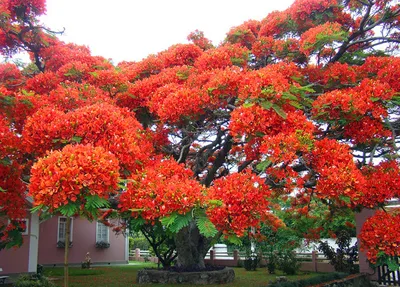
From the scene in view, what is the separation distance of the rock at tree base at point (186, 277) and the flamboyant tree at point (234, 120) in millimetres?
2668

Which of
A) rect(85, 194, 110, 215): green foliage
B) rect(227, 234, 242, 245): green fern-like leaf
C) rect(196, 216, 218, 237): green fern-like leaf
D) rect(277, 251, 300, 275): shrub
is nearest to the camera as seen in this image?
rect(85, 194, 110, 215): green foliage

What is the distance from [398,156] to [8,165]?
6.96 meters

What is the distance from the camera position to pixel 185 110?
6.44 m

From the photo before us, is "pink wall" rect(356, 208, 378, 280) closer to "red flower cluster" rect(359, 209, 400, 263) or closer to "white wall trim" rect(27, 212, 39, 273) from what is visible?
"red flower cluster" rect(359, 209, 400, 263)

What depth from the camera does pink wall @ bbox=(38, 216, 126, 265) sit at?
16.1 m

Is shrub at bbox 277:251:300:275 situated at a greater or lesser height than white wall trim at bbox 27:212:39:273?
lesser

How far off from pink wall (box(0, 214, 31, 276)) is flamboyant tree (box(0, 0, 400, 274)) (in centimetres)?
578

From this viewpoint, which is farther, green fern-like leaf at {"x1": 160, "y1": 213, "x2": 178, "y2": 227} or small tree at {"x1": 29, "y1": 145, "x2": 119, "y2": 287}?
green fern-like leaf at {"x1": 160, "y1": 213, "x2": 178, "y2": 227}

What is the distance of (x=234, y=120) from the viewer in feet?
Result: 17.7

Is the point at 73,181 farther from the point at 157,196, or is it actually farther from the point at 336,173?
the point at 336,173

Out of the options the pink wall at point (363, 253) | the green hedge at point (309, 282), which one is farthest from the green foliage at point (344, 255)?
the green hedge at point (309, 282)

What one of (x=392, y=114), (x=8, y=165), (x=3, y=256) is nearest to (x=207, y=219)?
(x=8, y=165)

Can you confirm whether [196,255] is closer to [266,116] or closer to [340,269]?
[340,269]

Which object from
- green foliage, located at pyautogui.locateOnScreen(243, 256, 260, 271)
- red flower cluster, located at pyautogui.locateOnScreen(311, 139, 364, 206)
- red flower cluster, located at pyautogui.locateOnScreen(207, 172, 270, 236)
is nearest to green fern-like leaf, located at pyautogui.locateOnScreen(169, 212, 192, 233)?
red flower cluster, located at pyautogui.locateOnScreen(207, 172, 270, 236)
